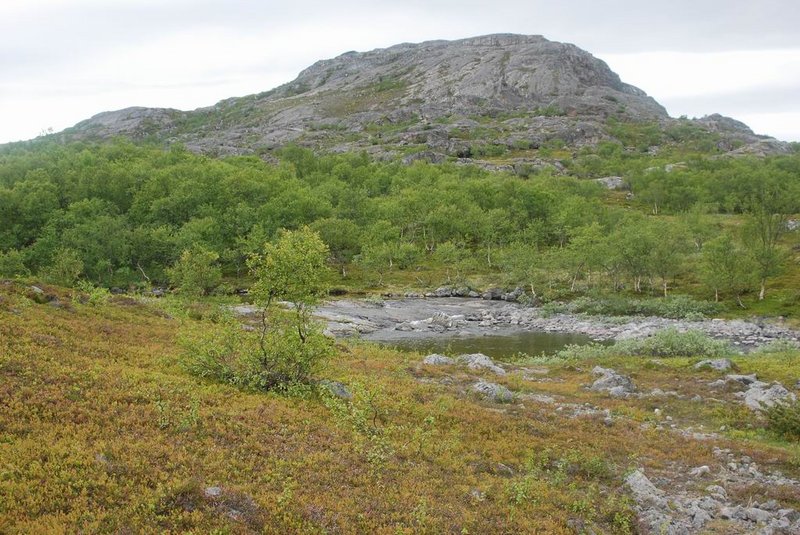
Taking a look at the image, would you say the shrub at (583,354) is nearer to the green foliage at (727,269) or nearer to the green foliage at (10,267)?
the green foliage at (727,269)

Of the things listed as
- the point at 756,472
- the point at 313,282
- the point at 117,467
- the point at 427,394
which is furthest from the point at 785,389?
the point at 117,467

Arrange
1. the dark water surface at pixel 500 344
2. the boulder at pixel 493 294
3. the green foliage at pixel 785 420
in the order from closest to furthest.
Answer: the green foliage at pixel 785 420 → the dark water surface at pixel 500 344 → the boulder at pixel 493 294

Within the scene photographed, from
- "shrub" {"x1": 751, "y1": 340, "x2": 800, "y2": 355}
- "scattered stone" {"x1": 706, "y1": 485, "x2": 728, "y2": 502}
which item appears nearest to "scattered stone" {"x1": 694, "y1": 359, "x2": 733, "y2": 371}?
"shrub" {"x1": 751, "y1": 340, "x2": 800, "y2": 355}

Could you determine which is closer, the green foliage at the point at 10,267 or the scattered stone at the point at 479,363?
the scattered stone at the point at 479,363

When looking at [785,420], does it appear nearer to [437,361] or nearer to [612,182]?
[437,361]

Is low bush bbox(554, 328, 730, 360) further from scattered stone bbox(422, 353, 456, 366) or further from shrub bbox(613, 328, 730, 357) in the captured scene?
scattered stone bbox(422, 353, 456, 366)

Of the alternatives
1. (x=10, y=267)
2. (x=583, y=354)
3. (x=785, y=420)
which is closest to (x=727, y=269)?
(x=583, y=354)

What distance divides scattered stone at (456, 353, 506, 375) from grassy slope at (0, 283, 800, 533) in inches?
380

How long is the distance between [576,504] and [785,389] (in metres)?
20.7

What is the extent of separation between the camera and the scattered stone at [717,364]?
107ft

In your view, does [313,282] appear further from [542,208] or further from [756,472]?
[542,208]

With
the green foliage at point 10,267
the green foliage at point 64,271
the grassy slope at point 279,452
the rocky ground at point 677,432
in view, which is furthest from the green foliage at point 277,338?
the green foliage at point 10,267

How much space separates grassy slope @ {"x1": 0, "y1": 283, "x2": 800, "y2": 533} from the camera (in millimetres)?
10938

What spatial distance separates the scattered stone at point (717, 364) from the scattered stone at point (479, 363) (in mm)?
12364
